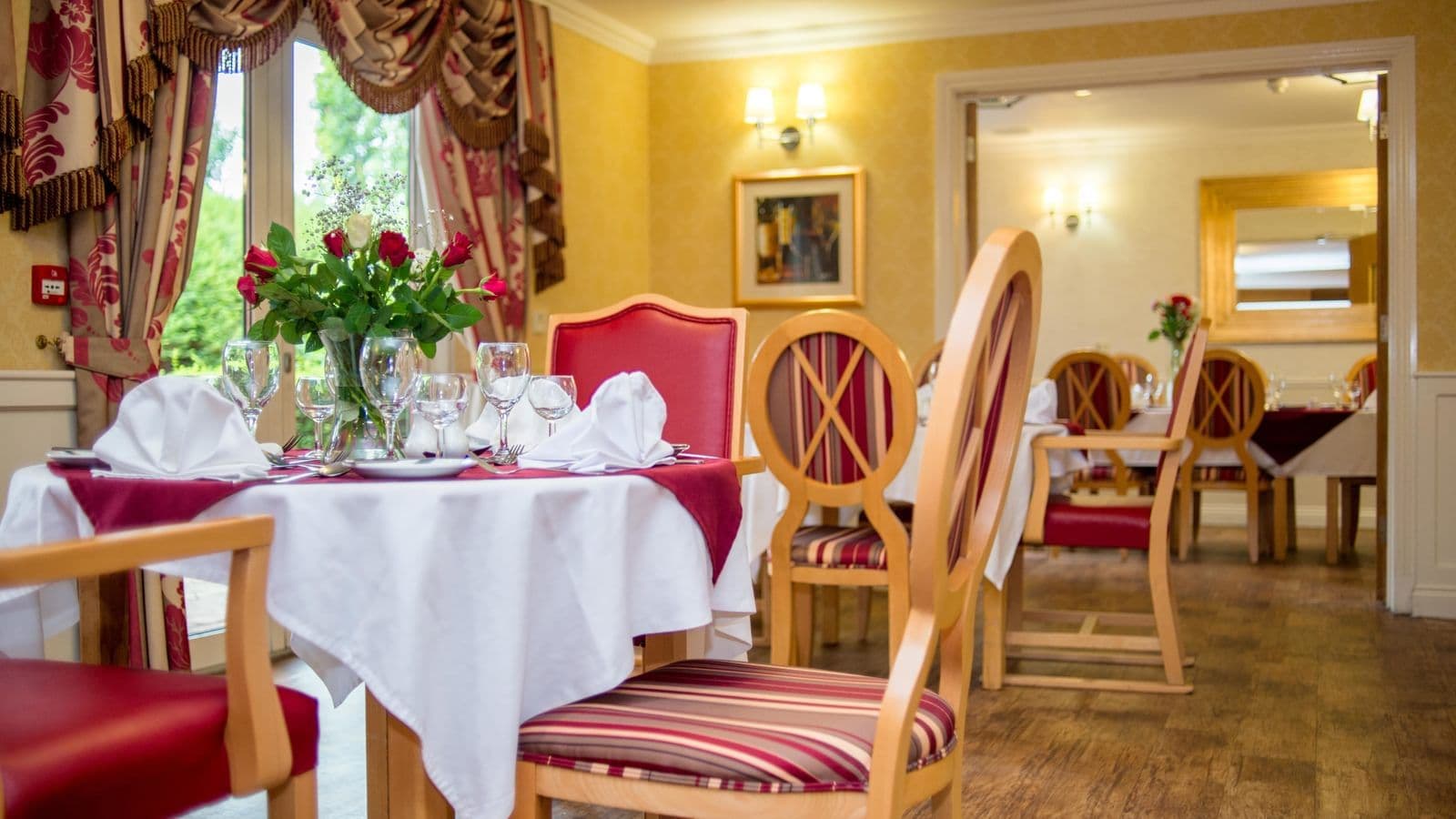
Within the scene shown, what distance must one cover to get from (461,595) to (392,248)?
619 millimetres

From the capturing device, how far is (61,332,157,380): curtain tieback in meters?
3.46

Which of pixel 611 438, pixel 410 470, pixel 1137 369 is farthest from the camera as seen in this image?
pixel 1137 369

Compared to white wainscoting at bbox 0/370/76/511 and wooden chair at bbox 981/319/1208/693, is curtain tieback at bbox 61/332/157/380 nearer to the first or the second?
white wainscoting at bbox 0/370/76/511

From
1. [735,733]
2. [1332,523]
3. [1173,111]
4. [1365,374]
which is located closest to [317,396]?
[735,733]

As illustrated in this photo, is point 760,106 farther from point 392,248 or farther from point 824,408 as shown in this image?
point 392,248

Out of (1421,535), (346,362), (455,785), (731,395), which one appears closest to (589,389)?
(731,395)

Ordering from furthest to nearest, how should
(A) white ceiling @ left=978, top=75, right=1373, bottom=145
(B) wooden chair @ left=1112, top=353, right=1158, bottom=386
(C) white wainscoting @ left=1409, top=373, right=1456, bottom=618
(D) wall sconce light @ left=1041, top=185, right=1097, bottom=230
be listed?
(D) wall sconce light @ left=1041, top=185, right=1097, bottom=230 → (B) wooden chair @ left=1112, top=353, right=1158, bottom=386 → (A) white ceiling @ left=978, top=75, right=1373, bottom=145 → (C) white wainscoting @ left=1409, top=373, right=1456, bottom=618

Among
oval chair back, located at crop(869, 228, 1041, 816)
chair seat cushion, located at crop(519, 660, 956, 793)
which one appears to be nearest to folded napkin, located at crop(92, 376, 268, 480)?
chair seat cushion, located at crop(519, 660, 956, 793)

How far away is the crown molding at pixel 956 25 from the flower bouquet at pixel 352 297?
3.98 m

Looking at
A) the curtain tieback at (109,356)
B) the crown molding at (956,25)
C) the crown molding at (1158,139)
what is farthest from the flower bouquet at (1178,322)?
the curtain tieback at (109,356)

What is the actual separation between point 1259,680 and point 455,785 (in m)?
3.15

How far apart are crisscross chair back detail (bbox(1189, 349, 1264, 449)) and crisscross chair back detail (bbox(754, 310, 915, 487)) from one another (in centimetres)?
393

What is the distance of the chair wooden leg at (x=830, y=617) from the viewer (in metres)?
4.48

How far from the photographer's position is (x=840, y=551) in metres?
3.26
